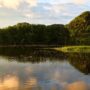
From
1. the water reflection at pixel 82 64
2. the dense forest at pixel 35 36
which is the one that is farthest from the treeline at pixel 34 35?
the water reflection at pixel 82 64

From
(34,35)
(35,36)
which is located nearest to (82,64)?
(35,36)

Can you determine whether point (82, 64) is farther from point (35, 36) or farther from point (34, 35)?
point (34, 35)

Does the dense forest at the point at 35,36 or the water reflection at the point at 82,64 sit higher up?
the dense forest at the point at 35,36

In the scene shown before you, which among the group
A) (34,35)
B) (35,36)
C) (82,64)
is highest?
(34,35)

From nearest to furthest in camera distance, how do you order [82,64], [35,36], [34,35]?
[82,64] → [35,36] → [34,35]

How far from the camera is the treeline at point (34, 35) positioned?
486 ft

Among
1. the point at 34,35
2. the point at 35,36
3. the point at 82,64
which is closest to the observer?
the point at 82,64

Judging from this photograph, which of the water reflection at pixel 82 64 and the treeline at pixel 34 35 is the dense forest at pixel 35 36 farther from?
the water reflection at pixel 82 64

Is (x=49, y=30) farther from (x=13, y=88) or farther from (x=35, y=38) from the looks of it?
(x=13, y=88)

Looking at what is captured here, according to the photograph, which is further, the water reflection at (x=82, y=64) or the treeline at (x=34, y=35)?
the treeline at (x=34, y=35)

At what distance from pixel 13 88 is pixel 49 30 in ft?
426

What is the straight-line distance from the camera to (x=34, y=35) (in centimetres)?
15012

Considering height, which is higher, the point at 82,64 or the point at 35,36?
the point at 35,36

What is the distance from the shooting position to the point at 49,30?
506 ft
